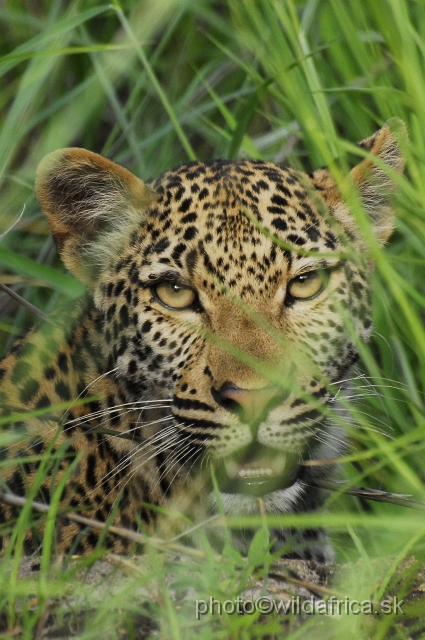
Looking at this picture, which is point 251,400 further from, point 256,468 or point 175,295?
point 175,295

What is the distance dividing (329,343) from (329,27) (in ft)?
6.66

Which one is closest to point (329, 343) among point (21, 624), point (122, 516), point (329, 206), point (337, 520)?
point (329, 206)

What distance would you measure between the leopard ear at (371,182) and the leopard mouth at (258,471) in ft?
3.34

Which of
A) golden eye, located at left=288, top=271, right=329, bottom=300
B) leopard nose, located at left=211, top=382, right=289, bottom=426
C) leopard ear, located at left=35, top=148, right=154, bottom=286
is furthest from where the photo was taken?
leopard ear, located at left=35, top=148, right=154, bottom=286

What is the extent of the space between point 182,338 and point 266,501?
2.09 feet

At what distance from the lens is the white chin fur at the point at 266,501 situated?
324 centimetres

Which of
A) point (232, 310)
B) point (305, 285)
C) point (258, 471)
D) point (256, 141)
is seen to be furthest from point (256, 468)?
point (256, 141)

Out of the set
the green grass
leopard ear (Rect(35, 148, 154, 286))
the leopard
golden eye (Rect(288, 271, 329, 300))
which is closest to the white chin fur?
the leopard

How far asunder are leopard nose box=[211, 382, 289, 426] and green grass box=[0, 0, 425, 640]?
306 millimetres

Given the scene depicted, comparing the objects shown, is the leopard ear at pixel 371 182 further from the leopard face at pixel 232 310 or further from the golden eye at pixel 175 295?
the golden eye at pixel 175 295

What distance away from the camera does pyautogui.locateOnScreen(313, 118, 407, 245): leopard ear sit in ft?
12.2

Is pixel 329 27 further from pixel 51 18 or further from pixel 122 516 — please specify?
pixel 122 516

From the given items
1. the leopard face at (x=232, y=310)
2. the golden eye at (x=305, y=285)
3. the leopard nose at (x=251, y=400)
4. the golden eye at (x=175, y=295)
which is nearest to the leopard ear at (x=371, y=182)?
the leopard face at (x=232, y=310)

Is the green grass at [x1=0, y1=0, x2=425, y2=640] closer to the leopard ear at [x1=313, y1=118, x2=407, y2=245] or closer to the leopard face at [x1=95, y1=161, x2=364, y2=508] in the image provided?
the leopard ear at [x1=313, y1=118, x2=407, y2=245]
